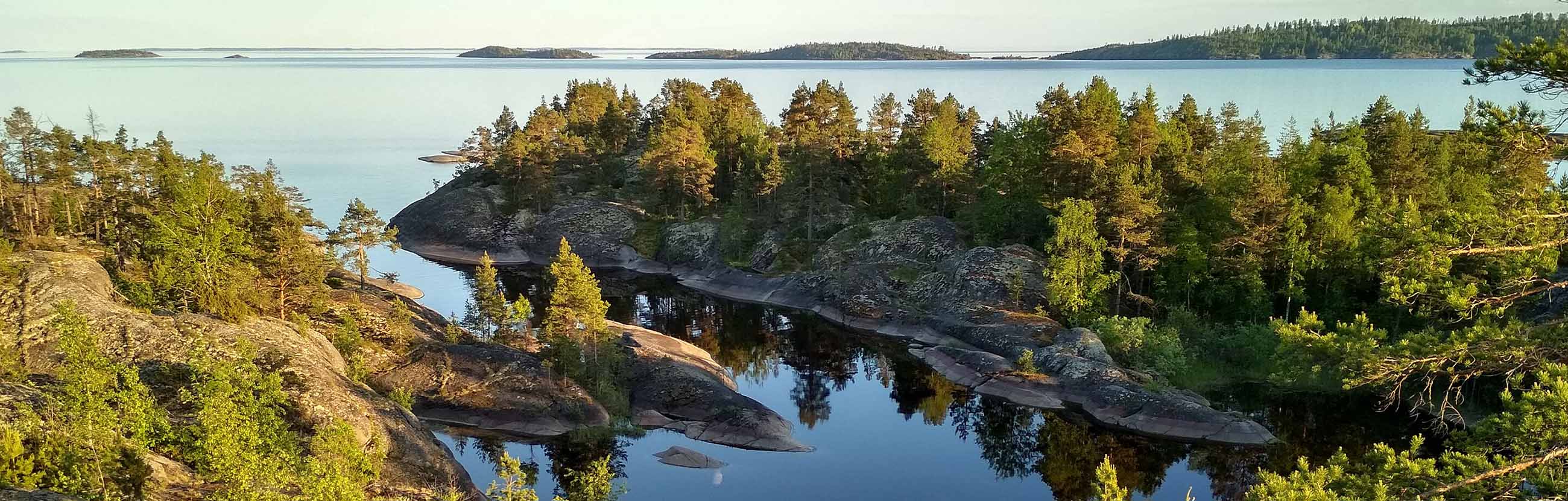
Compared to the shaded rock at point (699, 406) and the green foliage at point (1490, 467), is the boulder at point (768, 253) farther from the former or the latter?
the green foliage at point (1490, 467)

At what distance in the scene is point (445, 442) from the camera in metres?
45.4

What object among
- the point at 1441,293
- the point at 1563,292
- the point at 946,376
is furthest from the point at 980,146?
the point at 1441,293

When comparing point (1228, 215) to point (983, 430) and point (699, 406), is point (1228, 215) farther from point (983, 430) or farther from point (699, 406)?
point (699, 406)

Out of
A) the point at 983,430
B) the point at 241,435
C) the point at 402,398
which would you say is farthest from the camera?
the point at 983,430

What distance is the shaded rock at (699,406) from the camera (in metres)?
47.8

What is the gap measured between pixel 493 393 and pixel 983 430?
24682 mm

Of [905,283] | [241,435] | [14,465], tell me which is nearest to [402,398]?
[241,435]

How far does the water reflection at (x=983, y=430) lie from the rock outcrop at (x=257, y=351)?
5.28 metres

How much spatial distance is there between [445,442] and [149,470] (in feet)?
67.3

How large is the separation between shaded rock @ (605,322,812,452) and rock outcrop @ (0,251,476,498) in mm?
12954

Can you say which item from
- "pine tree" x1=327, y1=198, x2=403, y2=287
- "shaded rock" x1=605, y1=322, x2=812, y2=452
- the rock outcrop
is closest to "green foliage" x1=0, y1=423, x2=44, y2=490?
the rock outcrop

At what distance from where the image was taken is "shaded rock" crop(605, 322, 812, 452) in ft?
157

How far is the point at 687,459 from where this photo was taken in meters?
44.8

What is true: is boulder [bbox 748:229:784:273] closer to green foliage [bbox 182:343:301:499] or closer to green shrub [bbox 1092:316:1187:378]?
green shrub [bbox 1092:316:1187:378]
